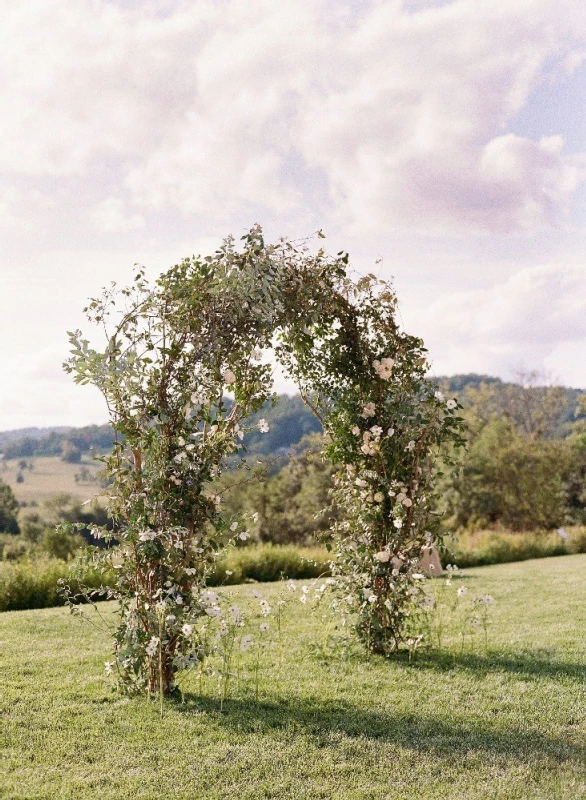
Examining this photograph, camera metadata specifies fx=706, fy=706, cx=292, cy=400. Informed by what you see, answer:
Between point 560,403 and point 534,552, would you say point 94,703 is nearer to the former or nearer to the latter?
point 534,552

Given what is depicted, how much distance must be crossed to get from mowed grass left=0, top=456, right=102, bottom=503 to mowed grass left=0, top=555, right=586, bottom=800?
4057 cm

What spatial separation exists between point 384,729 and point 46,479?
4945cm

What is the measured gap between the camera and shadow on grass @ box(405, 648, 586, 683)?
19.0ft

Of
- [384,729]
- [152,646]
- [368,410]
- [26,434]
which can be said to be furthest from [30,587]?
[26,434]

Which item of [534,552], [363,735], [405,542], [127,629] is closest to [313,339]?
[405,542]

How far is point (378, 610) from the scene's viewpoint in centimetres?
623

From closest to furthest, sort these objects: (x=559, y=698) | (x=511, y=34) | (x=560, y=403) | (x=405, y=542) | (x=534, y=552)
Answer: (x=559, y=698) < (x=405, y=542) < (x=511, y=34) < (x=534, y=552) < (x=560, y=403)

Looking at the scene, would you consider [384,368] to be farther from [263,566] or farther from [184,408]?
[263,566]

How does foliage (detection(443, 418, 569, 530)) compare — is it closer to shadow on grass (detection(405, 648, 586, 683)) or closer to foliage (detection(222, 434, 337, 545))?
foliage (detection(222, 434, 337, 545))

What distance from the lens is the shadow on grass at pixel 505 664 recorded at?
5.78 meters

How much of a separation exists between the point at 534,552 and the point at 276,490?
16333 millimetres

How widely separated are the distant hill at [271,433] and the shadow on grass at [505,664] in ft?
109

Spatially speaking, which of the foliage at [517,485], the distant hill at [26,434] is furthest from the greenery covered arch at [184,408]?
the distant hill at [26,434]

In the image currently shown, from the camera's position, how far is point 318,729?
4.48 meters
